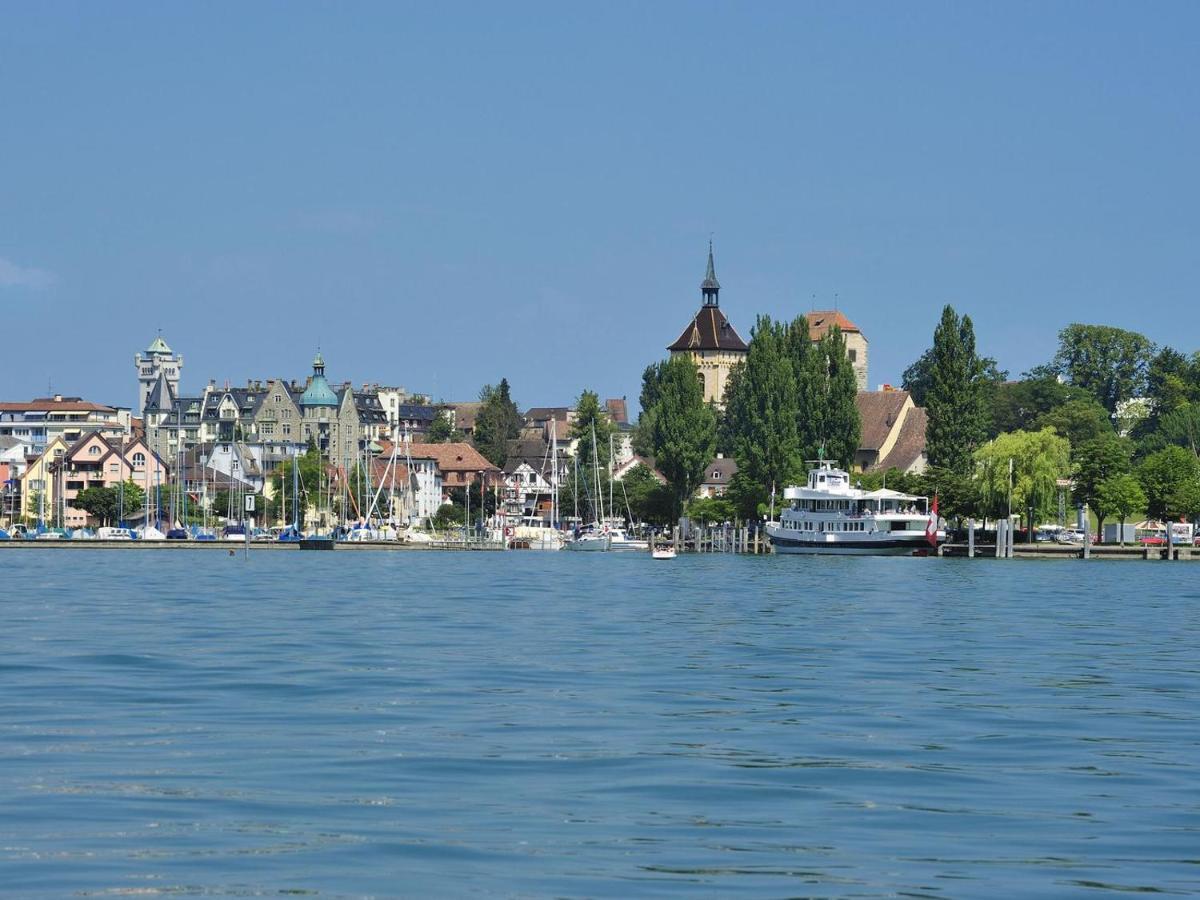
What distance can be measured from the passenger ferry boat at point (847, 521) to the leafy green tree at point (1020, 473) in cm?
359

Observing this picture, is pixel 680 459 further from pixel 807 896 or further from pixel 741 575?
pixel 807 896

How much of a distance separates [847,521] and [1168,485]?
20445 millimetres

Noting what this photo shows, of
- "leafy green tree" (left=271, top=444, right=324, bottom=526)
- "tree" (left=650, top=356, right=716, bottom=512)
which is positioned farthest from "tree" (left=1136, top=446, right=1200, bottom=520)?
"leafy green tree" (left=271, top=444, right=324, bottom=526)

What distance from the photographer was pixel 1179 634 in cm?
4056

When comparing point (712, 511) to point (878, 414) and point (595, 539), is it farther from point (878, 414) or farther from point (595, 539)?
point (878, 414)

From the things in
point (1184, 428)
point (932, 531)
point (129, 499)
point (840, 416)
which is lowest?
point (932, 531)

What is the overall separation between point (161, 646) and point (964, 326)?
91890 mm

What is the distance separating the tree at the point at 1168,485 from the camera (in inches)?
4547

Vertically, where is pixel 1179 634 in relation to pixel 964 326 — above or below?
below

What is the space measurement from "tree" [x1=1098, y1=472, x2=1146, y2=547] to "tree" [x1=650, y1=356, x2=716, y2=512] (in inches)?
1091

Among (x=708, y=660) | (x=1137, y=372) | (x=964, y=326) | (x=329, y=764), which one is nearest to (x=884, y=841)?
(x=329, y=764)

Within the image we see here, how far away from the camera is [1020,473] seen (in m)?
114

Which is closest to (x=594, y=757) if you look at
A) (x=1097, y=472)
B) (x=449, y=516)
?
(x=1097, y=472)

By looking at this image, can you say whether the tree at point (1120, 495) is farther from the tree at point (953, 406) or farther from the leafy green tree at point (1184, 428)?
the leafy green tree at point (1184, 428)
